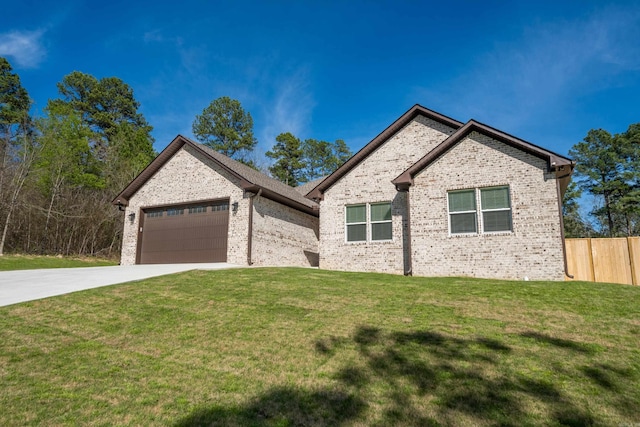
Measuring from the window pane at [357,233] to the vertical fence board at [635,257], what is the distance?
8525mm

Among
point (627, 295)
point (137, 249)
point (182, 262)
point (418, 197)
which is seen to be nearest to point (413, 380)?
point (627, 295)

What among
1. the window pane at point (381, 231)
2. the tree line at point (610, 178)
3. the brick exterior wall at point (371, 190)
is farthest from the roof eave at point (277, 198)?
the tree line at point (610, 178)

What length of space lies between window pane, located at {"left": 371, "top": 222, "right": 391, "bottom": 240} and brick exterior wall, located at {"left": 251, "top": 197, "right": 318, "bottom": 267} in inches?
186

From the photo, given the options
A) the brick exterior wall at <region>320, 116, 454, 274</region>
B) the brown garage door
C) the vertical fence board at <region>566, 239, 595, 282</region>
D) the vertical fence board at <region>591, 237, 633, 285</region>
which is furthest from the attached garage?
the vertical fence board at <region>591, 237, 633, 285</region>

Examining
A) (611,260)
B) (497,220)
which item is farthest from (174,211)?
(611,260)

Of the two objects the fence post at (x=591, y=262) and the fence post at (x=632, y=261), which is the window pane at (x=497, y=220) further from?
the fence post at (x=632, y=261)

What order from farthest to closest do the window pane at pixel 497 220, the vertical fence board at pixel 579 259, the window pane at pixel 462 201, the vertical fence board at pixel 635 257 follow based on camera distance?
the vertical fence board at pixel 579 259, the window pane at pixel 462 201, the vertical fence board at pixel 635 257, the window pane at pixel 497 220

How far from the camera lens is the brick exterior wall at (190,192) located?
15727 millimetres

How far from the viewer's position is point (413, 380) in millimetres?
4621

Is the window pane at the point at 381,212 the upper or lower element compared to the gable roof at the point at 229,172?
lower

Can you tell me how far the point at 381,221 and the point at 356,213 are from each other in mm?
1097

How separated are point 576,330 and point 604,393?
7.05ft

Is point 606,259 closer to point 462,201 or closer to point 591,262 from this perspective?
point 591,262

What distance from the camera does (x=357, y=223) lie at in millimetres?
14617
